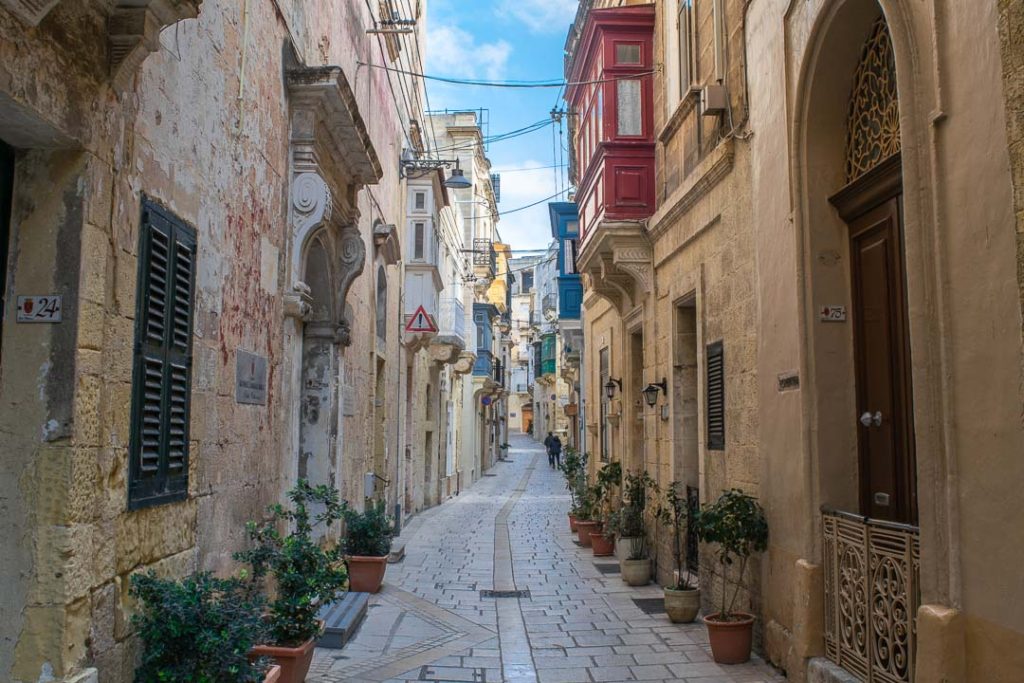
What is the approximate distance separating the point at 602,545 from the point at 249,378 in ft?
25.1

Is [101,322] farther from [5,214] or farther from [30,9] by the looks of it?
[30,9]

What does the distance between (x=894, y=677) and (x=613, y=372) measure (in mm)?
9471

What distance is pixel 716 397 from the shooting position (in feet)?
26.2

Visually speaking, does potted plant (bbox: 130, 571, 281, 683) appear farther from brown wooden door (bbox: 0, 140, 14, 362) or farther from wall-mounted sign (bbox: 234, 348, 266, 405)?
wall-mounted sign (bbox: 234, 348, 266, 405)

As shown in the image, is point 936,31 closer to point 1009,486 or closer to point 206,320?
point 1009,486

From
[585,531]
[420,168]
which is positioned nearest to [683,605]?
[585,531]

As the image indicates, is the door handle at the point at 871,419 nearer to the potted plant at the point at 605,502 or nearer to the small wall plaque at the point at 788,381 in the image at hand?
the small wall plaque at the point at 788,381

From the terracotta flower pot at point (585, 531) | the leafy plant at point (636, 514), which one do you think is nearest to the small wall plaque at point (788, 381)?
the leafy plant at point (636, 514)

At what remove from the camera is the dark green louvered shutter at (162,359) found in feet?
13.0

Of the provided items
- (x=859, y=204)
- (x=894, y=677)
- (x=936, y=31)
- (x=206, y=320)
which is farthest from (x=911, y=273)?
(x=206, y=320)

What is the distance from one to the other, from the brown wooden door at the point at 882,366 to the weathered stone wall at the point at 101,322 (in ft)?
13.3

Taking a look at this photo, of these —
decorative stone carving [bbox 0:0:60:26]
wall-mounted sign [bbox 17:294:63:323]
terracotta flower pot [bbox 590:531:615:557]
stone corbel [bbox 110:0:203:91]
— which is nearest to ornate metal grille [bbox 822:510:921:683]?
wall-mounted sign [bbox 17:294:63:323]

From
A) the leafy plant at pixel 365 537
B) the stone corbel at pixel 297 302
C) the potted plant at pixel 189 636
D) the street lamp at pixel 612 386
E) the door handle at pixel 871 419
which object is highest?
the stone corbel at pixel 297 302

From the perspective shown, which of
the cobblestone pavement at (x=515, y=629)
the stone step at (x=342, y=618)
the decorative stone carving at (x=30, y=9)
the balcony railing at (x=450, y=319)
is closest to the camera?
the decorative stone carving at (x=30, y=9)
